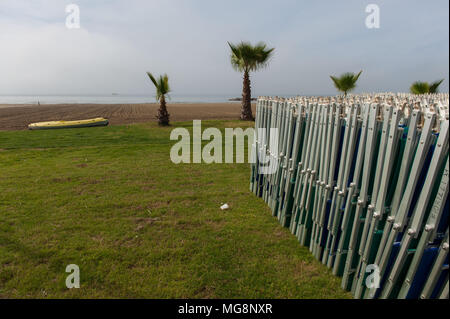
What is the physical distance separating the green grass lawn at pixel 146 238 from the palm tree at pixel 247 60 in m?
13.8

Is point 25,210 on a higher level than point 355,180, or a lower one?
lower

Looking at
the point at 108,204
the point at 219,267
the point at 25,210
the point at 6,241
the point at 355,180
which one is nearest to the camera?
the point at 355,180

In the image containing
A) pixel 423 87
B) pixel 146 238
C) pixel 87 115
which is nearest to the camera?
pixel 146 238

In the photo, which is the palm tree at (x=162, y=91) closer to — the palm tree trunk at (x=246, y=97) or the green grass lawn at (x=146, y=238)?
the palm tree trunk at (x=246, y=97)

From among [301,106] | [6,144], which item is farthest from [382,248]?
[6,144]

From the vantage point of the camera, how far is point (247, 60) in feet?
67.8

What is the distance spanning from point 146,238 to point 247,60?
62.0 ft

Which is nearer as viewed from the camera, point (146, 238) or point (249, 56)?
point (146, 238)

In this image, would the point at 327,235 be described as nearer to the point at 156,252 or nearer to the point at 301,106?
the point at 301,106

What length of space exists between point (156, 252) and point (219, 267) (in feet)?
3.33

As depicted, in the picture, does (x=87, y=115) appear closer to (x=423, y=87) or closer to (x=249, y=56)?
(x=249, y=56)

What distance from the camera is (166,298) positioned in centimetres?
309

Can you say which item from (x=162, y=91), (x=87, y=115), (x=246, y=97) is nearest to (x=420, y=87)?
(x=246, y=97)

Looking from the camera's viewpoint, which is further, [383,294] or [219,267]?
[219,267]
